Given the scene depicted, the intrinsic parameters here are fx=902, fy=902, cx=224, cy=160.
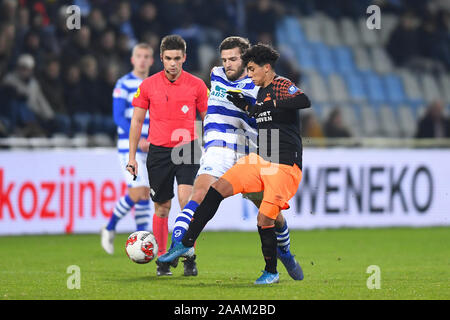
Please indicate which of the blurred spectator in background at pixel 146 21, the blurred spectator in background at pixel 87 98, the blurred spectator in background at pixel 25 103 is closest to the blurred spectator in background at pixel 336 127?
the blurred spectator in background at pixel 146 21

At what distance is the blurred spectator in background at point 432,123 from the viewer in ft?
53.2

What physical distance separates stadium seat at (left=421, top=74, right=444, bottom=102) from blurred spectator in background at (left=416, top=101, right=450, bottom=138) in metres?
2.54

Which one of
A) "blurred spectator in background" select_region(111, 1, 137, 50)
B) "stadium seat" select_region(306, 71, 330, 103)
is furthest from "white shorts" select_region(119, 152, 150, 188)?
"stadium seat" select_region(306, 71, 330, 103)

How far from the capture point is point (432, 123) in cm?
1630

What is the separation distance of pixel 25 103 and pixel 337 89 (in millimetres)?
7188

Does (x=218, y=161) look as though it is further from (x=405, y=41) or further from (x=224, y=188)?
(x=405, y=41)

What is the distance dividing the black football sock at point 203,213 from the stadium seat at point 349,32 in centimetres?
1275

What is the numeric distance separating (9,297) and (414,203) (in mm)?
9288

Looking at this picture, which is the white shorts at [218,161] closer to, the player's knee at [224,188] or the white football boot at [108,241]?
the player's knee at [224,188]

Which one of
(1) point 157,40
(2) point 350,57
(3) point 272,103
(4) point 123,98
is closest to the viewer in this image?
(3) point 272,103

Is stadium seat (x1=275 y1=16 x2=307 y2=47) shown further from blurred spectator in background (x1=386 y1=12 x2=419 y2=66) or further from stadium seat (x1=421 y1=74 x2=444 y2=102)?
stadium seat (x1=421 y1=74 x2=444 y2=102)

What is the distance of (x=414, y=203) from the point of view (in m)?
14.5

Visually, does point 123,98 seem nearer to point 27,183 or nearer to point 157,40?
point 27,183
